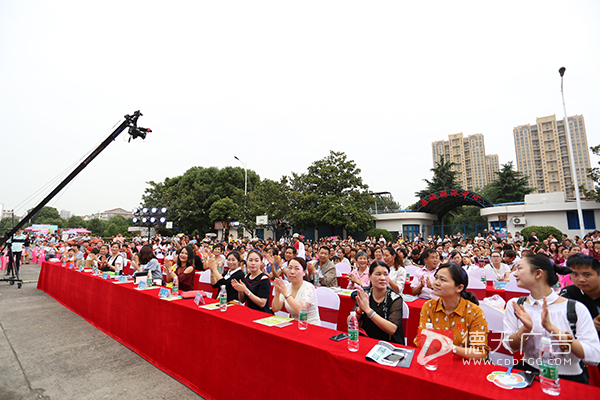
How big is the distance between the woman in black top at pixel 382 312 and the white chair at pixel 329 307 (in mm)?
753

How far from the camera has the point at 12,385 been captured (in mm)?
3504

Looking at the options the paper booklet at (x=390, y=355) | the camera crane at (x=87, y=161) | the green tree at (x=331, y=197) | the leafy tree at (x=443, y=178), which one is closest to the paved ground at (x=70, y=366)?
the paper booklet at (x=390, y=355)

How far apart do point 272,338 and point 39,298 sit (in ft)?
29.9

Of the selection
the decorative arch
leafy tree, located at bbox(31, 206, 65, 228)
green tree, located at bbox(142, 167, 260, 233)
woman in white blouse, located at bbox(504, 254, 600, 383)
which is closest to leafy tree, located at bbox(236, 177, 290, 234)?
green tree, located at bbox(142, 167, 260, 233)

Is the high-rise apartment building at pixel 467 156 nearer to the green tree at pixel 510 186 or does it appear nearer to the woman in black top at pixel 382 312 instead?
the green tree at pixel 510 186

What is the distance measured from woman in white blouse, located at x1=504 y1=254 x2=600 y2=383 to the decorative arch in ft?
81.5

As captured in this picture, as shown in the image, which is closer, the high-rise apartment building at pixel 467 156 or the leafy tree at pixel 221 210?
the leafy tree at pixel 221 210

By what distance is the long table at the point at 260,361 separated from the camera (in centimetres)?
166

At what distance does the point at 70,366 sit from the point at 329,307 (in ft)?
11.7

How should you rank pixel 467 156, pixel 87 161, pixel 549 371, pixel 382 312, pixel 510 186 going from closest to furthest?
pixel 549 371, pixel 382 312, pixel 87 161, pixel 510 186, pixel 467 156

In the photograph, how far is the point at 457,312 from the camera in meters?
2.34

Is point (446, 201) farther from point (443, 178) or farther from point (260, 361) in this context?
point (260, 361)

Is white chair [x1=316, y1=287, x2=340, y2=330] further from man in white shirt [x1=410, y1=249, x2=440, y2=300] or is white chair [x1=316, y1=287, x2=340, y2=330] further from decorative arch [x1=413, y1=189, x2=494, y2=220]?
decorative arch [x1=413, y1=189, x2=494, y2=220]

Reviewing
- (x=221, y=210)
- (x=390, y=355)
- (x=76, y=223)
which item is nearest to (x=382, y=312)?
(x=390, y=355)
